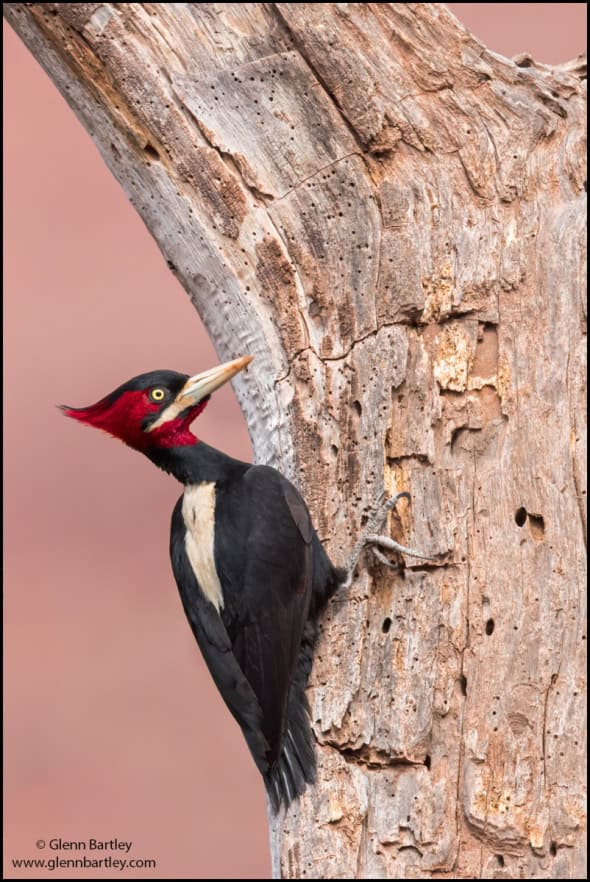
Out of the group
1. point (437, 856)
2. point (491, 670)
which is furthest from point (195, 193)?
point (437, 856)

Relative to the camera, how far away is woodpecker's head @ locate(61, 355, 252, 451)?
3.00m

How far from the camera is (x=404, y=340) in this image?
281cm

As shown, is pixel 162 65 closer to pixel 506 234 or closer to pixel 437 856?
pixel 506 234

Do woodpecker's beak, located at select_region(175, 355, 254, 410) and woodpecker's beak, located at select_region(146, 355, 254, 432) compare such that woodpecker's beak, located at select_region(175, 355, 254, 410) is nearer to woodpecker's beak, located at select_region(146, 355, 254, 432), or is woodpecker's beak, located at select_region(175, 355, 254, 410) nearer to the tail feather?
woodpecker's beak, located at select_region(146, 355, 254, 432)

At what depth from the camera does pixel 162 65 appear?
2.91 meters

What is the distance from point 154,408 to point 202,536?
38cm

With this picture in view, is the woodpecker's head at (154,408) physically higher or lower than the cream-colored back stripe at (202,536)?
higher

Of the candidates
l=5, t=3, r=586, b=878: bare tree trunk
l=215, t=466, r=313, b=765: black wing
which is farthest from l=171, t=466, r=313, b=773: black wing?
l=5, t=3, r=586, b=878: bare tree trunk

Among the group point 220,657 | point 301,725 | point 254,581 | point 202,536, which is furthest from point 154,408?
point 301,725

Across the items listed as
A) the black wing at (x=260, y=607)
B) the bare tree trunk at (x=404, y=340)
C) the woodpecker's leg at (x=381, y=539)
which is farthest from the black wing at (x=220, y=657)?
the woodpecker's leg at (x=381, y=539)

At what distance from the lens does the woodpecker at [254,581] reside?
9.12ft

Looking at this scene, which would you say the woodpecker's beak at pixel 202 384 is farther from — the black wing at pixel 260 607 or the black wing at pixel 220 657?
the black wing at pixel 220 657

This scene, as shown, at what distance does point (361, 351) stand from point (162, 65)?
0.92 m

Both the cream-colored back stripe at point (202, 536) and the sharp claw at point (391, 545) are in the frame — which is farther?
the cream-colored back stripe at point (202, 536)
